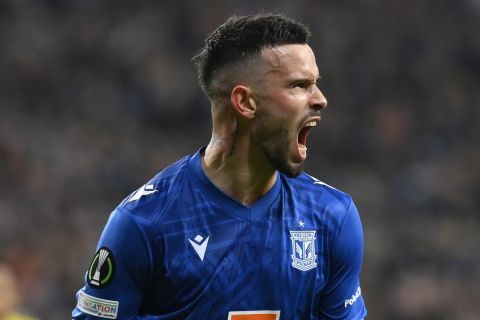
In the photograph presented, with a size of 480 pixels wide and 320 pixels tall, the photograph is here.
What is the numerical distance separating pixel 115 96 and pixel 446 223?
374 cm

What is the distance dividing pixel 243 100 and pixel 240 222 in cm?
42

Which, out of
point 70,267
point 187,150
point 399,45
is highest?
point 399,45

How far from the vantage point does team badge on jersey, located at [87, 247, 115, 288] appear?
344 cm

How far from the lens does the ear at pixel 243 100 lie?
3.51 metres

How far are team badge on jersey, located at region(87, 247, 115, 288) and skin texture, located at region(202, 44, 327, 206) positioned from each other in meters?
0.55

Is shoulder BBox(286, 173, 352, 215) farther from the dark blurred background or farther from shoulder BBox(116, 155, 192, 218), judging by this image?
the dark blurred background

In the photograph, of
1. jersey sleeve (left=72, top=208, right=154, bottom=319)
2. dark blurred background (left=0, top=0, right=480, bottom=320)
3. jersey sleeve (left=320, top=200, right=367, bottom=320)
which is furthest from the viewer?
dark blurred background (left=0, top=0, right=480, bottom=320)

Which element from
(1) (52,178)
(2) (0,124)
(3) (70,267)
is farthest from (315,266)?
(2) (0,124)

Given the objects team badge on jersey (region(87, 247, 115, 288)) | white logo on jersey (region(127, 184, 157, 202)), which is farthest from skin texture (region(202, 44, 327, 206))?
team badge on jersey (region(87, 247, 115, 288))

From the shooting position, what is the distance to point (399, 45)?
473 inches

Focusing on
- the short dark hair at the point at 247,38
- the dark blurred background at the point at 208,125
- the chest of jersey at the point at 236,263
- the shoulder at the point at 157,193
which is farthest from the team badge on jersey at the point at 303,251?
the dark blurred background at the point at 208,125

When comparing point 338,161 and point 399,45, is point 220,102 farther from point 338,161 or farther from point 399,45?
point 399,45

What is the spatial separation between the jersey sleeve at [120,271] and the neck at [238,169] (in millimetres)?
359

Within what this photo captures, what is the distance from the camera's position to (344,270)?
12.1 feet
